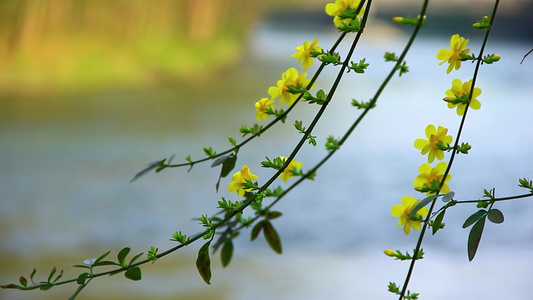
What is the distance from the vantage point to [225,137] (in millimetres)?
1123

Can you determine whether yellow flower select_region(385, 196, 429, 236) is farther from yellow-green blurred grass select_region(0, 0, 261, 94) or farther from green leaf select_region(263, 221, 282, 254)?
yellow-green blurred grass select_region(0, 0, 261, 94)

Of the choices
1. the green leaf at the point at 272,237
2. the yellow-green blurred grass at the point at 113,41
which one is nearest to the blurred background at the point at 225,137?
the yellow-green blurred grass at the point at 113,41

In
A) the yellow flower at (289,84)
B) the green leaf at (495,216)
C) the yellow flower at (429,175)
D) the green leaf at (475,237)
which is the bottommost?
the green leaf at (475,237)

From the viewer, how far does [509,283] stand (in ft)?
3.25

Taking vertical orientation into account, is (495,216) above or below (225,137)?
below

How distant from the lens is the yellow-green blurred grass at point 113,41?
3.50 ft

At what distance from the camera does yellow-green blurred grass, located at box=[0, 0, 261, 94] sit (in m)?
1.07

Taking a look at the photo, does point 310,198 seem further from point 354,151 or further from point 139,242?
point 139,242

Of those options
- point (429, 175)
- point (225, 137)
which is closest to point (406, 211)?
point (429, 175)

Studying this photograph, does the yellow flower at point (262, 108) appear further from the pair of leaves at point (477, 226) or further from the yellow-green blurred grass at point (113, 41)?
the yellow-green blurred grass at point (113, 41)

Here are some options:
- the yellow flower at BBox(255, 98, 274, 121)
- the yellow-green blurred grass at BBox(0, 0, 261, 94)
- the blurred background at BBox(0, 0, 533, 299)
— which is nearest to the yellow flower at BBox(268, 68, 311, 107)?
the yellow flower at BBox(255, 98, 274, 121)

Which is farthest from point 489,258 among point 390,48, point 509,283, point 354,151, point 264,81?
point 264,81

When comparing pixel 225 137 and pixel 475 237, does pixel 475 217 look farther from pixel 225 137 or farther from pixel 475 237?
pixel 225 137

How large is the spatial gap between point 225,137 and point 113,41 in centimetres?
28
